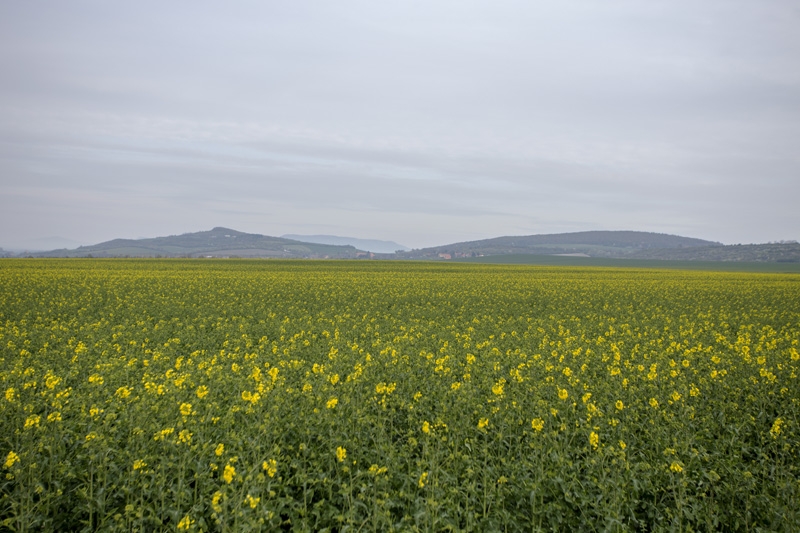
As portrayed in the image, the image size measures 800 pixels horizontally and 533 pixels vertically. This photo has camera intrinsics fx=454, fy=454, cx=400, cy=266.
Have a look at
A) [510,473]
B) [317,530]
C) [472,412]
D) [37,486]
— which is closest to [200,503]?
[317,530]

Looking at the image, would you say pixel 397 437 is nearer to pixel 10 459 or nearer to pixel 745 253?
pixel 10 459

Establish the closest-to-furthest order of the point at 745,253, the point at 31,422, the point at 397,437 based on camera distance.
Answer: the point at 31,422 → the point at 397,437 → the point at 745,253

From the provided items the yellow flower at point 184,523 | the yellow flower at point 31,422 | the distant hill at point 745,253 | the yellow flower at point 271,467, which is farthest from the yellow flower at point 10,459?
the distant hill at point 745,253

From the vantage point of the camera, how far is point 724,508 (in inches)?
196

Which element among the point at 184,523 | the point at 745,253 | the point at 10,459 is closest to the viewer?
the point at 184,523

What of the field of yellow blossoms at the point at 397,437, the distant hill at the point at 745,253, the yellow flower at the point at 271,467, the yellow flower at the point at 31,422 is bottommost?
the field of yellow blossoms at the point at 397,437

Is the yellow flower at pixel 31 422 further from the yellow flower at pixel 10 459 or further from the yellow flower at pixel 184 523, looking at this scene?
the yellow flower at pixel 184 523

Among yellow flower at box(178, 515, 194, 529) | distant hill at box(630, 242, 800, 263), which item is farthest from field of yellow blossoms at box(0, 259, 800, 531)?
distant hill at box(630, 242, 800, 263)

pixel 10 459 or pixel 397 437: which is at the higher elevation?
pixel 10 459

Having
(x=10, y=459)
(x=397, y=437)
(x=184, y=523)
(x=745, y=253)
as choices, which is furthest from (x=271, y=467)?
(x=745, y=253)

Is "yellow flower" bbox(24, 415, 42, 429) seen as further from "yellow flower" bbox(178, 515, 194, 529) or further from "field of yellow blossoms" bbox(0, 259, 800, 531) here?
"yellow flower" bbox(178, 515, 194, 529)

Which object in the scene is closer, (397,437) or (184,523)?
(184,523)

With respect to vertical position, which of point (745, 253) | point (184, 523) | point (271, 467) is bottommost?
point (184, 523)

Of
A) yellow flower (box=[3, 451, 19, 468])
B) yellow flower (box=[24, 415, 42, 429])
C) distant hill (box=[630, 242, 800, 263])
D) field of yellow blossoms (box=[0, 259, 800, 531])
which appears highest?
distant hill (box=[630, 242, 800, 263])
